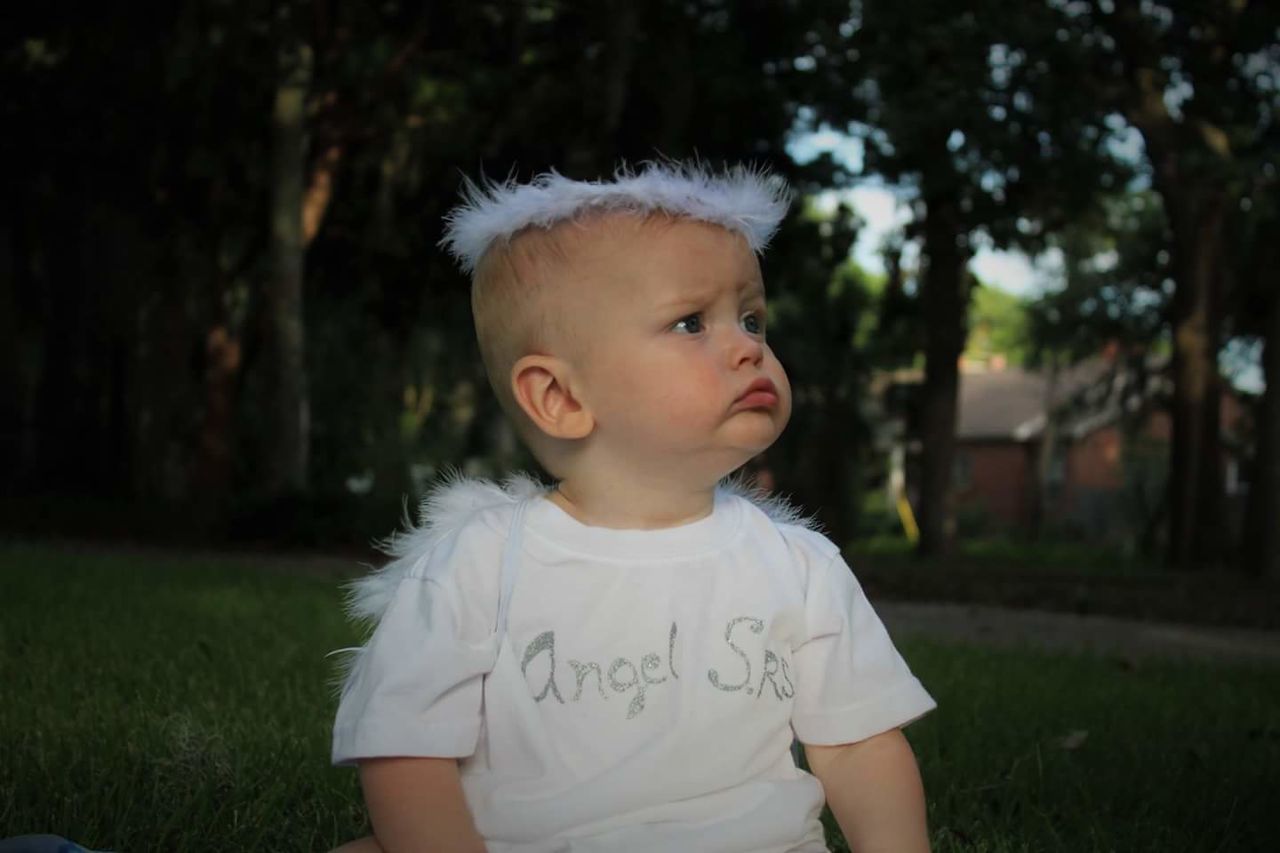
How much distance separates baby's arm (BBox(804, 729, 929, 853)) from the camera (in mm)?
2238

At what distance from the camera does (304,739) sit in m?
3.68

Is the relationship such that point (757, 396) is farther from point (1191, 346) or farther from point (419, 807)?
point (1191, 346)

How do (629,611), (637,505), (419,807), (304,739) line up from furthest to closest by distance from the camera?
(304,739) → (637,505) → (629,611) → (419,807)

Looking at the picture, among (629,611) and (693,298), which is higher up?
(693,298)

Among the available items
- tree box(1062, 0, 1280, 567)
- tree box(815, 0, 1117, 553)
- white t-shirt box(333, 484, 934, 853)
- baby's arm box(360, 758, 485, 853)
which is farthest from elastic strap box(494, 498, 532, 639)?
tree box(1062, 0, 1280, 567)

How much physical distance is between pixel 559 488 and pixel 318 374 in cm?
1966

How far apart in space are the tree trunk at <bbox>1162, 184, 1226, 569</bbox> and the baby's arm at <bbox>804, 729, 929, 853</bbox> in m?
15.6

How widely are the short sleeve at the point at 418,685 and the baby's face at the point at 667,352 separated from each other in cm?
36

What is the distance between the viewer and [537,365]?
232cm

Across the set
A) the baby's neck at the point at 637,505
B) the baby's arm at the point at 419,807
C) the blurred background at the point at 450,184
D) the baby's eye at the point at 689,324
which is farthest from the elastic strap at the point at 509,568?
the blurred background at the point at 450,184

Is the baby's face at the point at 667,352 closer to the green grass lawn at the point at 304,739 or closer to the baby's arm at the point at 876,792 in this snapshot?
the baby's arm at the point at 876,792

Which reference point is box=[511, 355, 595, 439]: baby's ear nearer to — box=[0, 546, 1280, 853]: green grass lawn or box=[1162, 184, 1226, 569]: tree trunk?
box=[0, 546, 1280, 853]: green grass lawn

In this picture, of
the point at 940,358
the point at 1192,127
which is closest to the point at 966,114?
the point at 1192,127

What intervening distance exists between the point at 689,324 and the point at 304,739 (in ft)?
6.11
